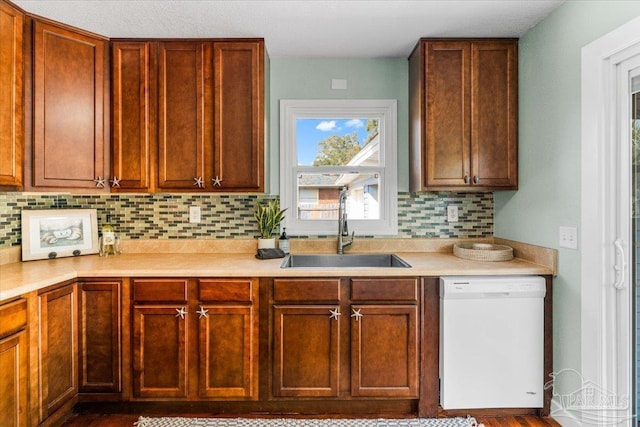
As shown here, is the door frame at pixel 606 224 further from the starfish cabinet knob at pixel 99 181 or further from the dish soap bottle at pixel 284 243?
the starfish cabinet knob at pixel 99 181

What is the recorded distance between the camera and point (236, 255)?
267 centimetres

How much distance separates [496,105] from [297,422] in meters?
2.41

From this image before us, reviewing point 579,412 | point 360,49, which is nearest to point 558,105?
point 360,49

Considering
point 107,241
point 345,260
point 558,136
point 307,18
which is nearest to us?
point 558,136

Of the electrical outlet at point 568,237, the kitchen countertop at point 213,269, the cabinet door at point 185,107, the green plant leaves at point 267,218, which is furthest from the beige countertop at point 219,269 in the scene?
the cabinet door at point 185,107

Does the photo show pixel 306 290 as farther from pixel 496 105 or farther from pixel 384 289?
pixel 496 105

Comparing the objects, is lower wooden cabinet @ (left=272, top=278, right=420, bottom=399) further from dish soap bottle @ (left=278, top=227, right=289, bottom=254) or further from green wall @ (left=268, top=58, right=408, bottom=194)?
green wall @ (left=268, top=58, right=408, bottom=194)

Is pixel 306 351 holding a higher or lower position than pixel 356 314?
lower

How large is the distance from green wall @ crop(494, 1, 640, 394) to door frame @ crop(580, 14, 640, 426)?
0.25 ft

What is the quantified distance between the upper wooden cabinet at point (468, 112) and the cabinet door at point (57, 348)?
7.54 feet

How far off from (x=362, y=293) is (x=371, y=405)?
0.72m

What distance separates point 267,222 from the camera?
107 inches

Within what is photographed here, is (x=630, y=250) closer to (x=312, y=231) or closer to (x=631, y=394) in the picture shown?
(x=631, y=394)

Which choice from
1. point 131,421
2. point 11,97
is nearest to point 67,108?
point 11,97
